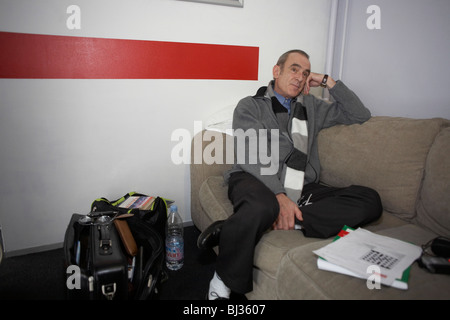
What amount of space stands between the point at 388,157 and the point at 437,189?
0.26 metres

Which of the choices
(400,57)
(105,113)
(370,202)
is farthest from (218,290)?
(400,57)

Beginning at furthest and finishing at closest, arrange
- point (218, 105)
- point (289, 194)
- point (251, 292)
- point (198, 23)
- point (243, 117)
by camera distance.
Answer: point (218, 105) → point (198, 23) → point (243, 117) → point (289, 194) → point (251, 292)

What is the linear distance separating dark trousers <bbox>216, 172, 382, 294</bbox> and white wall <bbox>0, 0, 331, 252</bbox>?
0.82 metres

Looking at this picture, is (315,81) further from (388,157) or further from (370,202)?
(370,202)

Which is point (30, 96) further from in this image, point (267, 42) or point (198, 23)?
point (267, 42)

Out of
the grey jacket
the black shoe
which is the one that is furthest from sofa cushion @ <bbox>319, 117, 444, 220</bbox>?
the black shoe

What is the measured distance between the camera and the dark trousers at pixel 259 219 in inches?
49.5

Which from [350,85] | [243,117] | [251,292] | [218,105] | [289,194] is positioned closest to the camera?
[251,292]

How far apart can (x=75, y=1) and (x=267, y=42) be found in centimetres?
128

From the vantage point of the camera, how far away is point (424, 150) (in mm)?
1483

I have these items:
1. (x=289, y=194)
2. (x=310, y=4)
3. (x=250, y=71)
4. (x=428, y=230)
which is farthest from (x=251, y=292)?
(x=310, y=4)

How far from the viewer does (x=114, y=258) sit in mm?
1209

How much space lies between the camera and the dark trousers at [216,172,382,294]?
49.5 inches

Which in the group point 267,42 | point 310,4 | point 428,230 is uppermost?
point 310,4
